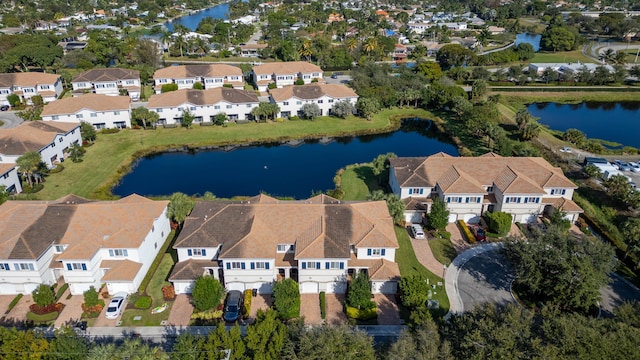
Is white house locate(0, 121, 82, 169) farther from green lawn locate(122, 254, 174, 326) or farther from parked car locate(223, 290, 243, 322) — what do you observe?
parked car locate(223, 290, 243, 322)

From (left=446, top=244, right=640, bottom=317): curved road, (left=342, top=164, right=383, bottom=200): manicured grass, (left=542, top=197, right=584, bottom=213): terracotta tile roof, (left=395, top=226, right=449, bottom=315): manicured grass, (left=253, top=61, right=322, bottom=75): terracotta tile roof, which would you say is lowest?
(left=446, top=244, right=640, bottom=317): curved road

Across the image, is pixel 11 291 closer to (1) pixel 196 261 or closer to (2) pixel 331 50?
(1) pixel 196 261

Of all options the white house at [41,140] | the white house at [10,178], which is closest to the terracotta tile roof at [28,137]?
the white house at [41,140]

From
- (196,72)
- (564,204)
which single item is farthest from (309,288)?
(196,72)

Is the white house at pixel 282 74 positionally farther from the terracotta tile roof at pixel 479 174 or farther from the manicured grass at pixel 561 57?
the manicured grass at pixel 561 57

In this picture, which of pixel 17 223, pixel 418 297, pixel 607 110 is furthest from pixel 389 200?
pixel 607 110

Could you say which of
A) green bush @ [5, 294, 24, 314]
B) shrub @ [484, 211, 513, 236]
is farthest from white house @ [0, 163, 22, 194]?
shrub @ [484, 211, 513, 236]
